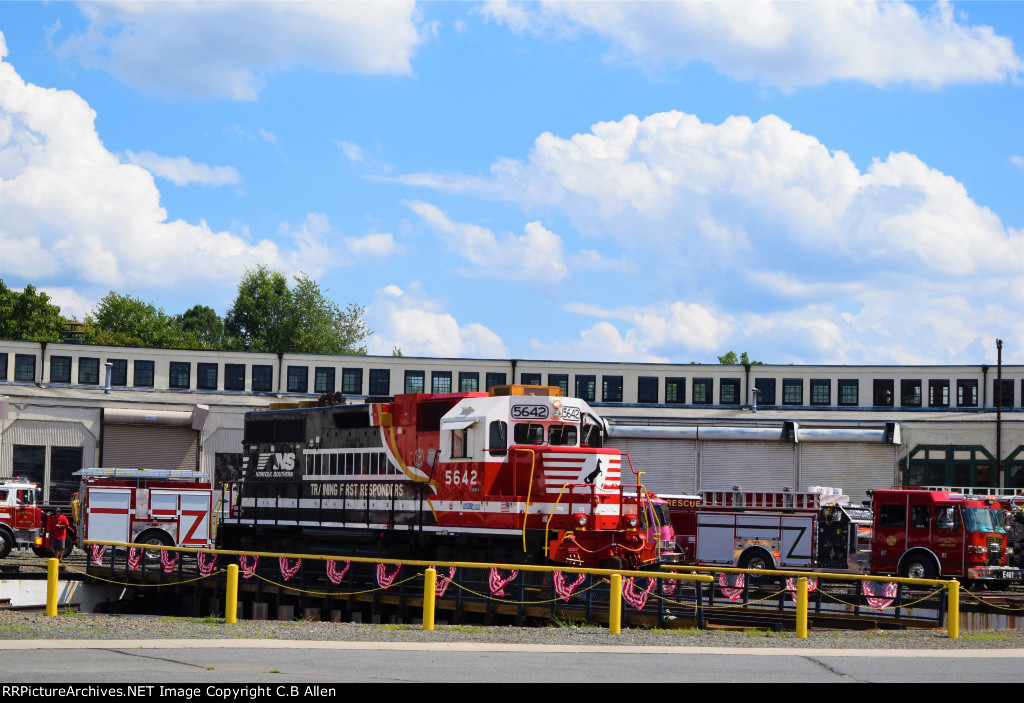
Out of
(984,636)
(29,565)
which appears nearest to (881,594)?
(984,636)

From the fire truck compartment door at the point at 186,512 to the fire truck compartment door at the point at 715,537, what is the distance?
53.7 feet

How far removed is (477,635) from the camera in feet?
62.1

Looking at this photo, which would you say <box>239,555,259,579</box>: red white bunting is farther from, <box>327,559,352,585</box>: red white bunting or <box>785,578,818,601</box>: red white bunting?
<box>785,578,818,601</box>: red white bunting

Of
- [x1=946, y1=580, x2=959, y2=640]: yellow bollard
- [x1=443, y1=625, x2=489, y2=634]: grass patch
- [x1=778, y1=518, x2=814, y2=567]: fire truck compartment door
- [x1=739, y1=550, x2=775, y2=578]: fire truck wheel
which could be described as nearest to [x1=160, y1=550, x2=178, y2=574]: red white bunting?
[x1=443, y1=625, x2=489, y2=634]: grass patch

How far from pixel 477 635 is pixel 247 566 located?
11234 mm

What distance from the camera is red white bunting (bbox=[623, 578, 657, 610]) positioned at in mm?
20797

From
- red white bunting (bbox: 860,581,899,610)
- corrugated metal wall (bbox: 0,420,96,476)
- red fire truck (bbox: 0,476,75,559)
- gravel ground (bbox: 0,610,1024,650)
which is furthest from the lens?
corrugated metal wall (bbox: 0,420,96,476)

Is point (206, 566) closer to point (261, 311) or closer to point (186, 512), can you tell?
point (186, 512)

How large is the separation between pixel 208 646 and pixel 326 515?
12.5m

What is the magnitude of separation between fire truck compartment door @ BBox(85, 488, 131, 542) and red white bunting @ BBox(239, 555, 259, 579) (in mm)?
9649

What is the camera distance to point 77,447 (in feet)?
173

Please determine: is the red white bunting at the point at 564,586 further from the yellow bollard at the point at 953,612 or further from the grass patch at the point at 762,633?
the yellow bollard at the point at 953,612

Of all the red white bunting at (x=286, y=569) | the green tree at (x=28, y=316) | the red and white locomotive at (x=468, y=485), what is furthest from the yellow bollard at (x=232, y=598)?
the green tree at (x=28, y=316)
